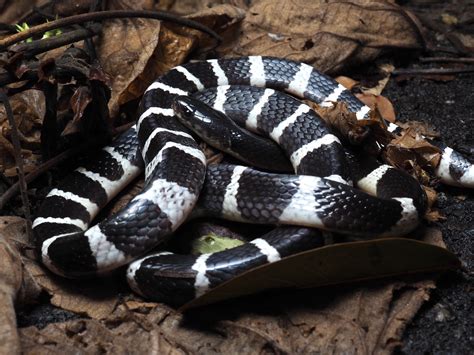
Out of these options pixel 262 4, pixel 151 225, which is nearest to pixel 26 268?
pixel 151 225

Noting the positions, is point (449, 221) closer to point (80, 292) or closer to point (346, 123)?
point (346, 123)

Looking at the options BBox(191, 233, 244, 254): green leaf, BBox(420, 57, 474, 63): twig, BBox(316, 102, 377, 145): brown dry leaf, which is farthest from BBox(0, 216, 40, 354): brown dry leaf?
BBox(420, 57, 474, 63): twig

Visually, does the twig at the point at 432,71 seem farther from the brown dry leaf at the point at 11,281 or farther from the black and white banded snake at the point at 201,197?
the brown dry leaf at the point at 11,281

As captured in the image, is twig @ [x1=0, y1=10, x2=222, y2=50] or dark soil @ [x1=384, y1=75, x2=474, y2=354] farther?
twig @ [x1=0, y1=10, x2=222, y2=50]

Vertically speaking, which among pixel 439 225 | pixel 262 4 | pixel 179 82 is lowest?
pixel 439 225

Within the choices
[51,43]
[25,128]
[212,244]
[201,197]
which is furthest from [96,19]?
[212,244]

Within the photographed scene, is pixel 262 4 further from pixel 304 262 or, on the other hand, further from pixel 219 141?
pixel 304 262

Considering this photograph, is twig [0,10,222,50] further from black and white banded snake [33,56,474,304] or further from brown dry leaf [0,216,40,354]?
brown dry leaf [0,216,40,354]
